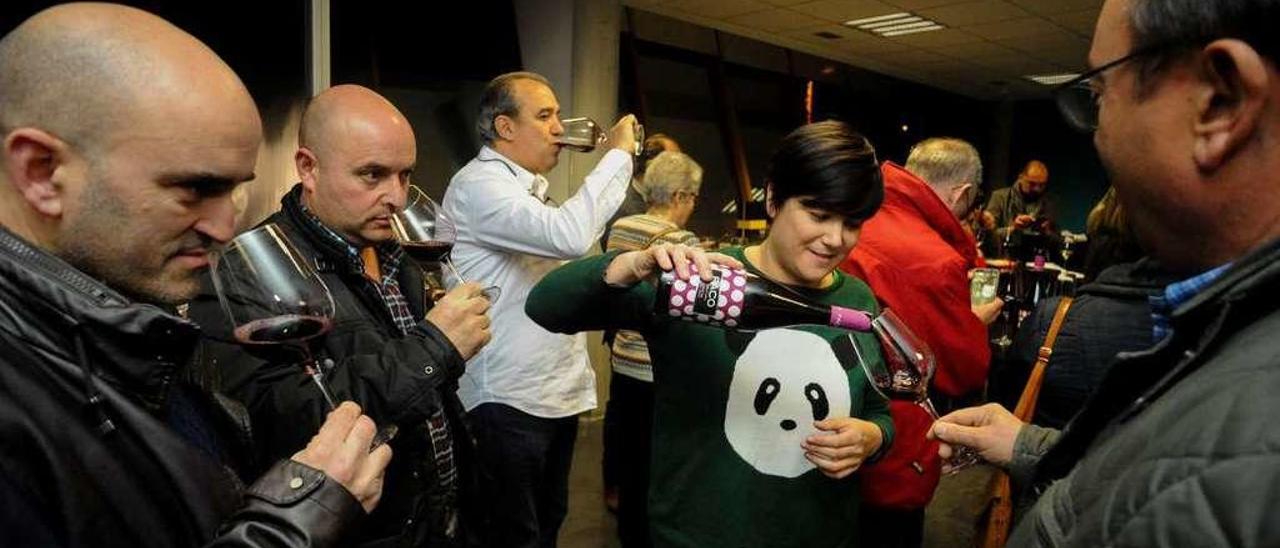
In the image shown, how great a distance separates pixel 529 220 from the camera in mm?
2176

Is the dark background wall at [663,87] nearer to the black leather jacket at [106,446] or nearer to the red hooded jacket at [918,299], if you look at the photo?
the black leather jacket at [106,446]

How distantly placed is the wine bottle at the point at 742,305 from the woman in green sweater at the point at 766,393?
26 millimetres

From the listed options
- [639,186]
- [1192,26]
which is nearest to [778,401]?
[1192,26]

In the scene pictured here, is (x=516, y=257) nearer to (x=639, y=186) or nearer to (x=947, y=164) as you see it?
(x=639, y=186)

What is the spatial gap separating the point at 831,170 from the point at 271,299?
0.99 metres

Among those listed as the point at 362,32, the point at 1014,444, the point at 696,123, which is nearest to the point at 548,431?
the point at 1014,444

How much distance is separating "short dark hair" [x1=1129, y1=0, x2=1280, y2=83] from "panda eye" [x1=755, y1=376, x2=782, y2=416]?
0.80 meters

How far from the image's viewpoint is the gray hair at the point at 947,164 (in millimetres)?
2561

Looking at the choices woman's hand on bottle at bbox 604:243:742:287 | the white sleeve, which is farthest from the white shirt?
woman's hand on bottle at bbox 604:243:742:287

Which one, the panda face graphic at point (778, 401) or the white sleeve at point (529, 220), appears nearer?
the panda face graphic at point (778, 401)

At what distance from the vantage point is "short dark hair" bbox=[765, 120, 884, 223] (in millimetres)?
1378

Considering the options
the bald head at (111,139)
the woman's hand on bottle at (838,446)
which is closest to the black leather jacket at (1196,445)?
the woman's hand on bottle at (838,446)

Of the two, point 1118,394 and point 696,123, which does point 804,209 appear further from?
point 696,123

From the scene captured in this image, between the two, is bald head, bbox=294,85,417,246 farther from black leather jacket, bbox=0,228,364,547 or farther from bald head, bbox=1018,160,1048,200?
bald head, bbox=1018,160,1048,200
